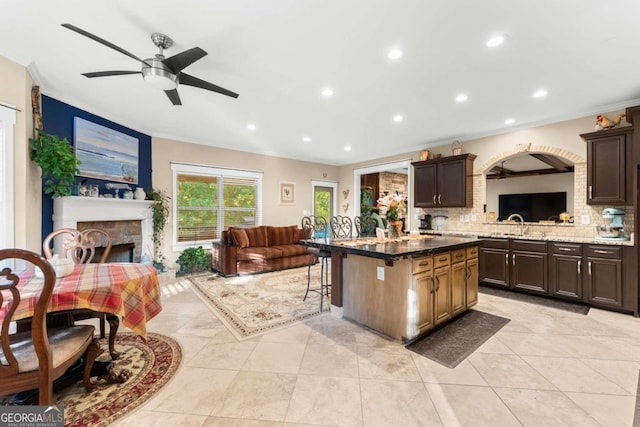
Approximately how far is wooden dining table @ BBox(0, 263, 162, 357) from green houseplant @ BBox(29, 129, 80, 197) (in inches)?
63.9

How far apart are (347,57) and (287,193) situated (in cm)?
476

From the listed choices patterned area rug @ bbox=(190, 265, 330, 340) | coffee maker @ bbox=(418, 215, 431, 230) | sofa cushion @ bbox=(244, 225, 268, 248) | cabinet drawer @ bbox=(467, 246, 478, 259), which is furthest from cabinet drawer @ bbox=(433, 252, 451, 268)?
sofa cushion @ bbox=(244, 225, 268, 248)

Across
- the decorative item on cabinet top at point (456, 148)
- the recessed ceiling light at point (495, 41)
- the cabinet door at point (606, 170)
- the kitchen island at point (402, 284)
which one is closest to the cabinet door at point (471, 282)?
the kitchen island at point (402, 284)

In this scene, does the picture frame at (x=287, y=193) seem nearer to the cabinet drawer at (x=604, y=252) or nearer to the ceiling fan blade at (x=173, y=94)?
the ceiling fan blade at (x=173, y=94)

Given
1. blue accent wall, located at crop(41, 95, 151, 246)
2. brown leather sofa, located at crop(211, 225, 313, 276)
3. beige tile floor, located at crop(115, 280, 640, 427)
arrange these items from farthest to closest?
brown leather sofa, located at crop(211, 225, 313, 276) → blue accent wall, located at crop(41, 95, 151, 246) → beige tile floor, located at crop(115, 280, 640, 427)

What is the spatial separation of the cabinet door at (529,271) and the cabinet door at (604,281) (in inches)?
18.3

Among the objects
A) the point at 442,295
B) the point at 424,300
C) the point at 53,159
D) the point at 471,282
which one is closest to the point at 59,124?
the point at 53,159

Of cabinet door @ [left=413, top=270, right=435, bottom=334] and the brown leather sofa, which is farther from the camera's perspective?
the brown leather sofa

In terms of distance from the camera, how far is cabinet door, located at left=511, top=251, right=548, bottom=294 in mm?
3864

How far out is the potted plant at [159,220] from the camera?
4.98 m

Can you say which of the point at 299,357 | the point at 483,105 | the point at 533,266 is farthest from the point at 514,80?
the point at 299,357

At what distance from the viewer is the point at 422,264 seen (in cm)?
261

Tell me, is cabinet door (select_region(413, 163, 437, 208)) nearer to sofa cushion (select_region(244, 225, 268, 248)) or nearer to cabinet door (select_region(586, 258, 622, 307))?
cabinet door (select_region(586, 258, 622, 307))

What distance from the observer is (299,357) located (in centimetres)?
232
